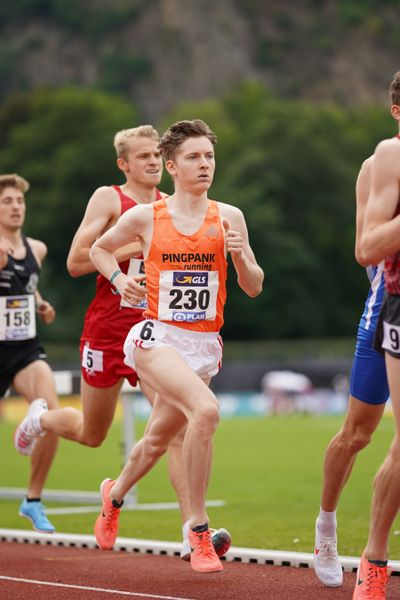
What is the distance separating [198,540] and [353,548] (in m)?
2.15

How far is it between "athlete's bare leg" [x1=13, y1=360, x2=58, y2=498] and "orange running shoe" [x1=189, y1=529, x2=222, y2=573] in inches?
128

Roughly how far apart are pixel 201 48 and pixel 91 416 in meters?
95.1

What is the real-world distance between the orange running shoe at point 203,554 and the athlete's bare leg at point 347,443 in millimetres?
695

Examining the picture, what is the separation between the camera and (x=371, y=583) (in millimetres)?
6598

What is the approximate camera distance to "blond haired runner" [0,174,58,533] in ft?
35.4

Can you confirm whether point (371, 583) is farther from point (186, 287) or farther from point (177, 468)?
point (177, 468)

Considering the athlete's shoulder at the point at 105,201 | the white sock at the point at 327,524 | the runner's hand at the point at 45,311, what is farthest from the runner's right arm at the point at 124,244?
the runner's hand at the point at 45,311

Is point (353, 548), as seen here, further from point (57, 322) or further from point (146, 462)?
point (57, 322)

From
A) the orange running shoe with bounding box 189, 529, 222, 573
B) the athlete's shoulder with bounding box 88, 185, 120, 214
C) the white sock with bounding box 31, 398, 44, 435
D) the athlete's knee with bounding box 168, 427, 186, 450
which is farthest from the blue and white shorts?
the white sock with bounding box 31, 398, 44, 435

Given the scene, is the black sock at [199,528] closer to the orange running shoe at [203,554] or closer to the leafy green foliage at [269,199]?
the orange running shoe at [203,554]

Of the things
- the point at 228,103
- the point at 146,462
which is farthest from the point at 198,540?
the point at 228,103

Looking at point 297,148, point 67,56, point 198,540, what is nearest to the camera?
point 198,540

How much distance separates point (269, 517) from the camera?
1212 cm

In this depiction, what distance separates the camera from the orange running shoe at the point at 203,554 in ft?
24.7
